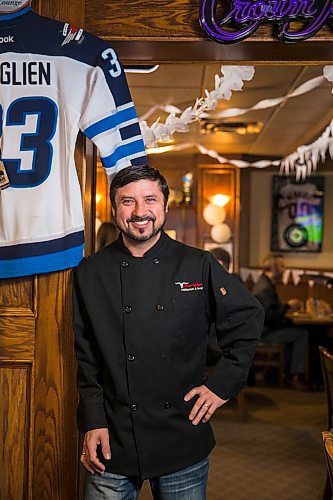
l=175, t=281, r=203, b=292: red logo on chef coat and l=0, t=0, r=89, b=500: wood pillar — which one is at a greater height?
l=175, t=281, r=203, b=292: red logo on chef coat

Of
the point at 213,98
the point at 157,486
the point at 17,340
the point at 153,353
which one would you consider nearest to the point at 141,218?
the point at 153,353

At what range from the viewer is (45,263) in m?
2.70

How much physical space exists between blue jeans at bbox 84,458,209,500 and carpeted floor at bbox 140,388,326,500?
1778mm

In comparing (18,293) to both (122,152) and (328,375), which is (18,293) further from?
(328,375)

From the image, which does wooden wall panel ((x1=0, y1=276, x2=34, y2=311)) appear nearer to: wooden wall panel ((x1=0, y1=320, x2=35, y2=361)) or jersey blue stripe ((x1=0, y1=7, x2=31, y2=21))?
wooden wall panel ((x1=0, y1=320, x2=35, y2=361))

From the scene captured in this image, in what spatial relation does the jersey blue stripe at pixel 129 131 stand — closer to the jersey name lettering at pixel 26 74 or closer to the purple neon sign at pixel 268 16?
the jersey name lettering at pixel 26 74

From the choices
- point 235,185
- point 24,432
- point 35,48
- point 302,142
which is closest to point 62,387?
point 24,432

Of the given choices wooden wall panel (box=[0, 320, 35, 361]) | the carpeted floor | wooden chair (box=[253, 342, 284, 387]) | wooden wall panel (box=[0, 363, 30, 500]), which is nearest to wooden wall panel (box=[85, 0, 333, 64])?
wooden wall panel (box=[0, 320, 35, 361])

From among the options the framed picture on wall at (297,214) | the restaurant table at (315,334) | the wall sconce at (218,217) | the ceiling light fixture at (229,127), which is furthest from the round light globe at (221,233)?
the restaurant table at (315,334)

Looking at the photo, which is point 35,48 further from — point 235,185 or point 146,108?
point 235,185

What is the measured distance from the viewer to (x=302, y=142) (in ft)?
27.2

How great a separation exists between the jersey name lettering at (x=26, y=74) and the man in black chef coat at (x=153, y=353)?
837mm

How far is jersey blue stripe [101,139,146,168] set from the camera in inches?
106

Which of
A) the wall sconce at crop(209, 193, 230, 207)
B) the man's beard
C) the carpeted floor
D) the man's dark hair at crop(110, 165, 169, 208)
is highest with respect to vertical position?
the wall sconce at crop(209, 193, 230, 207)
